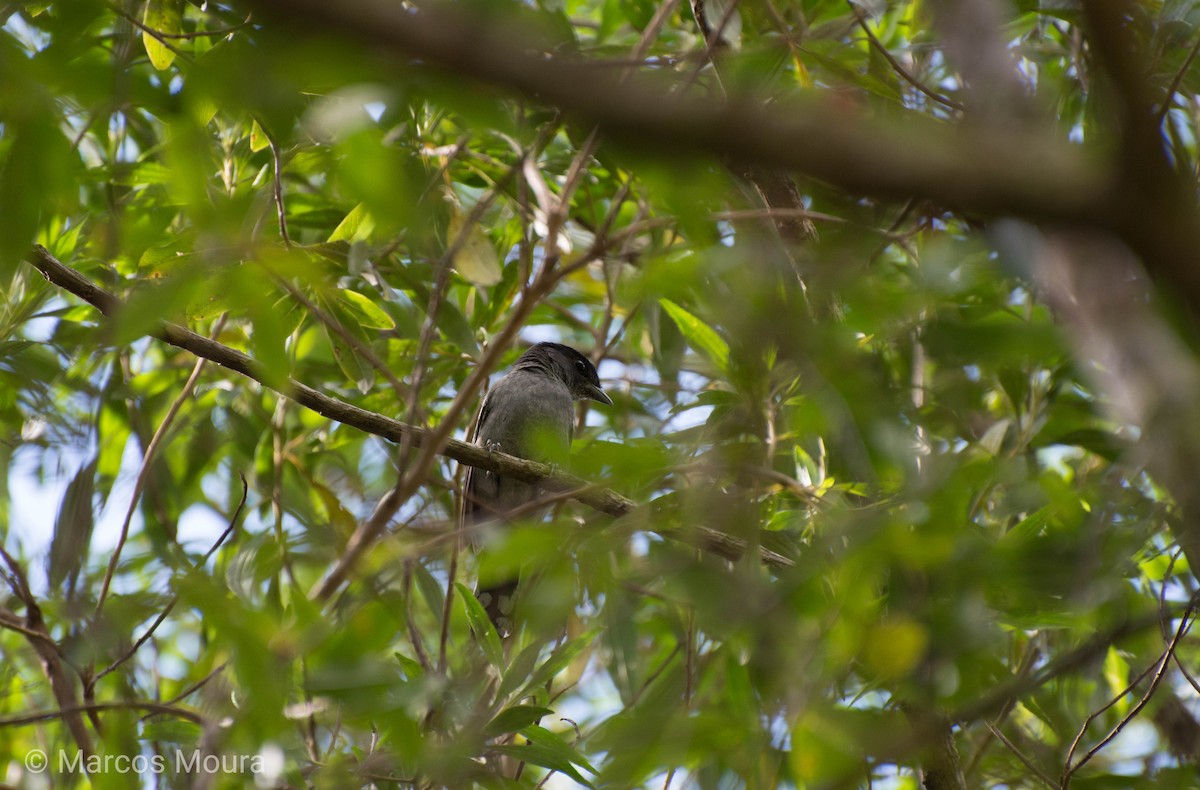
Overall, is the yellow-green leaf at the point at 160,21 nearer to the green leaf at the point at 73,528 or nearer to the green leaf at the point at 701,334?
the green leaf at the point at 73,528

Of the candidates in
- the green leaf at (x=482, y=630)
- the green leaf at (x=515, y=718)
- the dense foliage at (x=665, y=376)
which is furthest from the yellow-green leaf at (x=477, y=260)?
the green leaf at (x=515, y=718)

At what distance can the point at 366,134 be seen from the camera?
1.95m

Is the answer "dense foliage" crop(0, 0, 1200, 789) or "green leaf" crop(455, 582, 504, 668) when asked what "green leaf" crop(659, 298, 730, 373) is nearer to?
"dense foliage" crop(0, 0, 1200, 789)

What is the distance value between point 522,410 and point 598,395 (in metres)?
0.62

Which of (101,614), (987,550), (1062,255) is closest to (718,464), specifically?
(987,550)

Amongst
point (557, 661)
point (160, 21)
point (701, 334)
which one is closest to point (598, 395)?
point (701, 334)

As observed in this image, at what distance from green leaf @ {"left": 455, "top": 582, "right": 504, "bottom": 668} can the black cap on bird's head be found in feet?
10.7

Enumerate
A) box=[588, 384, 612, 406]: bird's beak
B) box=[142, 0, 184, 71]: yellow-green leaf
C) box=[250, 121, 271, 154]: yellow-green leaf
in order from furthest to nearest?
1. box=[588, 384, 612, 406]: bird's beak
2. box=[250, 121, 271, 154]: yellow-green leaf
3. box=[142, 0, 184, 71]: yellow-green leaf

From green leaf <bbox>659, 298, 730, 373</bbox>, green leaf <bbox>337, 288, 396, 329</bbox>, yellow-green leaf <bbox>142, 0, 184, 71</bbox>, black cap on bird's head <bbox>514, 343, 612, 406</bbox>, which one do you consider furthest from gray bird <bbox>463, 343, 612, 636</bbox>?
yellow-green leaf <bbox>142, 0, 184, 71</bbox>

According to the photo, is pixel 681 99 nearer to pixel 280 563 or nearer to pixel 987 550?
pixel 987 550

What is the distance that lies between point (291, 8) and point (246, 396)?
5.11 metres

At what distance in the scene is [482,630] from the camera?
3588 mm

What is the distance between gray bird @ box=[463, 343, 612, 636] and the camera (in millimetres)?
6281

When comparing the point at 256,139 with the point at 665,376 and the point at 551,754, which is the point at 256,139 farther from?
the point at 551,754
